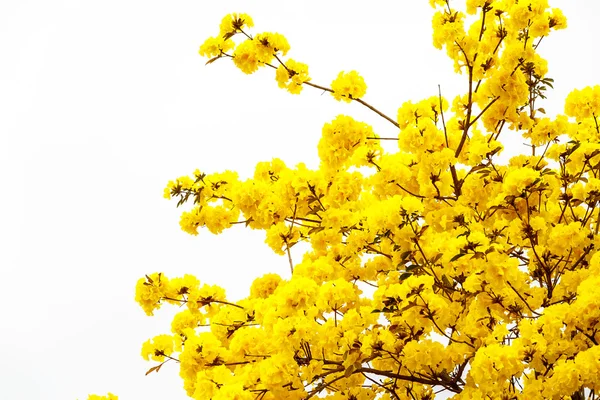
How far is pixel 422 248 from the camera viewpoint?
4.18 meters

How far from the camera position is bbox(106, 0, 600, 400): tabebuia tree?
12.7 ft

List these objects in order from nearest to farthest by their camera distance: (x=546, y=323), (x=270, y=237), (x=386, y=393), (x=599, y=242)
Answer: (x=546, y=323), (x=599, y=242), (x=386, y=393), (x=270, y=237)

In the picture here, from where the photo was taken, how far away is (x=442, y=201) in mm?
4723

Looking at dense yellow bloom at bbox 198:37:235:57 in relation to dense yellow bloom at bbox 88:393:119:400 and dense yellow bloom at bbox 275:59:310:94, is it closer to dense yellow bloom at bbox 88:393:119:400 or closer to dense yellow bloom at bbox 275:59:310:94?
dense yellow bloom at bbox 275:59:310:94

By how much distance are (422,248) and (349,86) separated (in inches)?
46.3

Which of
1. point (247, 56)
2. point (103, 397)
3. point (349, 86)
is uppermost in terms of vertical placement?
point (247, 56)

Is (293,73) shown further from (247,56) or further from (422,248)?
(422,248)

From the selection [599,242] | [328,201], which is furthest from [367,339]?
[599,242]

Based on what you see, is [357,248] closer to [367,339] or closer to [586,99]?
[367,339]

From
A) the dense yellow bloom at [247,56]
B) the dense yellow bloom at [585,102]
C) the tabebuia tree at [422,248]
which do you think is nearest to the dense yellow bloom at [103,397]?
the tabebuia tree at [422,248]

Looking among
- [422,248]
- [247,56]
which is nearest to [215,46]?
[247,56]

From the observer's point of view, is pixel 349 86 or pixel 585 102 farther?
pixel 585 102

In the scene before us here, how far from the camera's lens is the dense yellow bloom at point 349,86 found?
4781mm

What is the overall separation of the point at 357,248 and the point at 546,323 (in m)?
1.22
